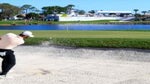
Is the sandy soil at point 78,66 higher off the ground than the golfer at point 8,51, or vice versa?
the golfer at point 8,51

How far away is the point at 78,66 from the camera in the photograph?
1602cm

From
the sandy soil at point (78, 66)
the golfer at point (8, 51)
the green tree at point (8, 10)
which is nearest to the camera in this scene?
the sandy soil at point (78, 66)

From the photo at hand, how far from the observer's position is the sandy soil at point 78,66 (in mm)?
13406

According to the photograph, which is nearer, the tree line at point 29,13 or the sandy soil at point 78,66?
the sandy soil at point 78,66

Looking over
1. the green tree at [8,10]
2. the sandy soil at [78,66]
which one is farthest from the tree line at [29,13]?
the sandy soil at [78,66]

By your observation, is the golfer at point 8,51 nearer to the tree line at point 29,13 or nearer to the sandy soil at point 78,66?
the sandy soil at point 78,66

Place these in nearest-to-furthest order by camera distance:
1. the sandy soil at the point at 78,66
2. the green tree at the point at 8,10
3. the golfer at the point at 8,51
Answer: the sandy soil at the point at 78,66 < the golfer at the point at 8,51 < the green tree at the point at 8,10

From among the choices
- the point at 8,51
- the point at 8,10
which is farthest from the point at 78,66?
the point at 8,10

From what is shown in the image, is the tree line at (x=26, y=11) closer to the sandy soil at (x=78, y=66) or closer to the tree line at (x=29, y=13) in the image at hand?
the tree line at (x=29, y=13)

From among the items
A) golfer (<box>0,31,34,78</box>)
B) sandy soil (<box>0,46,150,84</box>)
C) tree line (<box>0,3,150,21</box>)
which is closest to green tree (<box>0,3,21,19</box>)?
tree line (<box>0,3,150,21</box>)

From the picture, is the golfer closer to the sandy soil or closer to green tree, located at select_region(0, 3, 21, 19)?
the sandy soil

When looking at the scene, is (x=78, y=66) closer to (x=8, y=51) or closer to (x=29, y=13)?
(x=8, y=51)

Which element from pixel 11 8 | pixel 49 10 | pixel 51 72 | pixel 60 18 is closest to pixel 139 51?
pixel 51 72

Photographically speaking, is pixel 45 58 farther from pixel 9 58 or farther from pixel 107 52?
pixel 9 58
